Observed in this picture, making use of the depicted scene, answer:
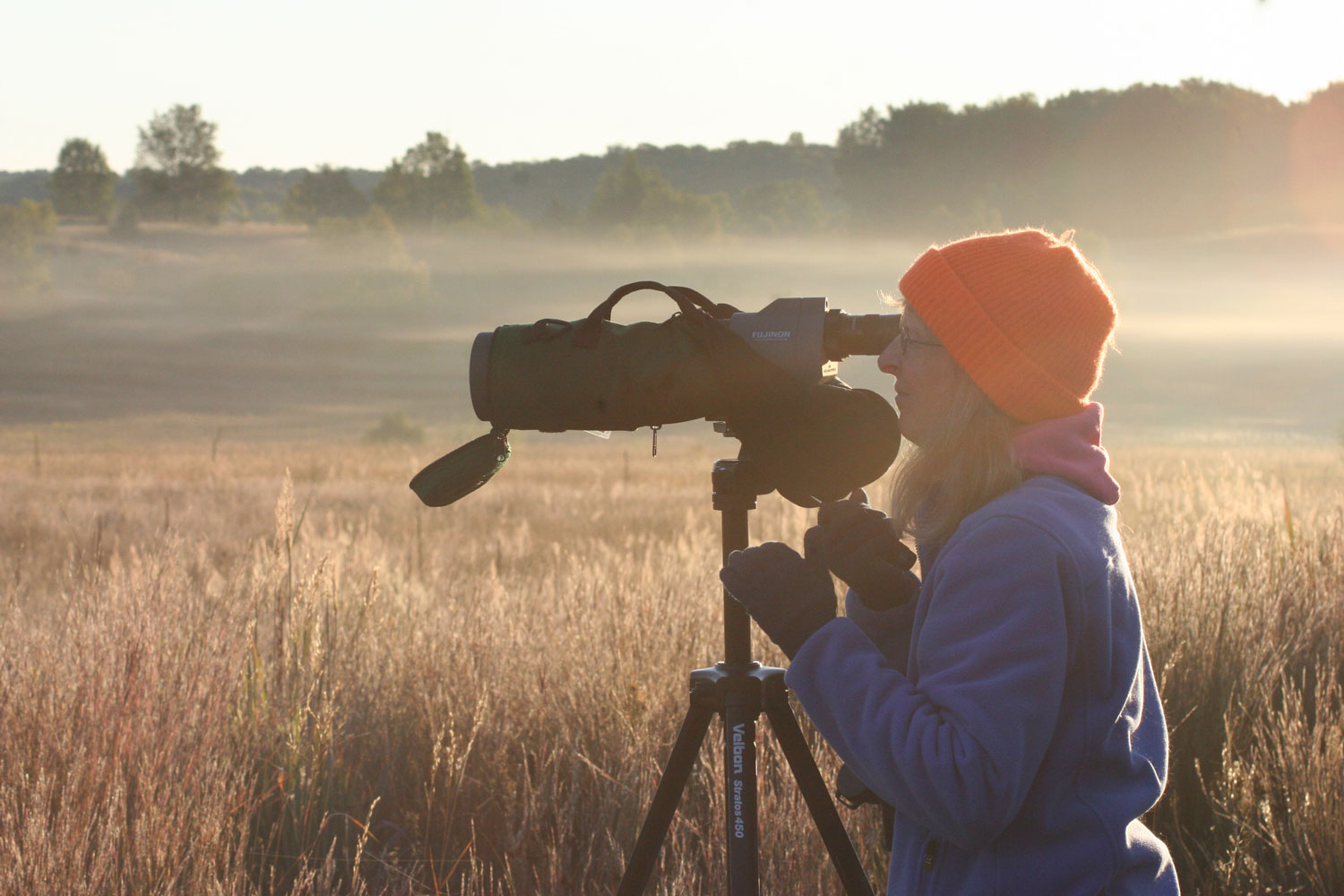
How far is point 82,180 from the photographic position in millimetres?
99000

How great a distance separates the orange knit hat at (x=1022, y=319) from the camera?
1683 mm

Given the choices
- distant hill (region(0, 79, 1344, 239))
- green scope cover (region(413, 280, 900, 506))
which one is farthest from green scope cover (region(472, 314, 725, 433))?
distant hill (region(0, 79, 1344, 239))

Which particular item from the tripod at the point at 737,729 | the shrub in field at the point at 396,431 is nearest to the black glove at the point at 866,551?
the tripod at the point at 737,729

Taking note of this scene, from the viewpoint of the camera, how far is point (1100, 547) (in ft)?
5.18

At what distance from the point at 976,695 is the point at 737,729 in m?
0.67

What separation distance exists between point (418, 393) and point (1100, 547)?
268 ft

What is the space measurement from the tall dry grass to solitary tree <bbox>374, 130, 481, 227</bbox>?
89559mm

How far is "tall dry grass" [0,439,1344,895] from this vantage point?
113 inches

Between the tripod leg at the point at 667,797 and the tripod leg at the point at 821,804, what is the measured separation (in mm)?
131

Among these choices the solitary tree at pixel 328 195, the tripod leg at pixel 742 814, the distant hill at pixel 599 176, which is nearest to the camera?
the tripod leg at pixel 742 814

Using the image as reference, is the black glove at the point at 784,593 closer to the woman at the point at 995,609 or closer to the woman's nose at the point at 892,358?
the woman at the point at 995,609

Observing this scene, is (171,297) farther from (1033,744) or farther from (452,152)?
(1033,744)

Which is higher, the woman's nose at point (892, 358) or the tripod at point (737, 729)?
the woman's nose at point (892, 358)

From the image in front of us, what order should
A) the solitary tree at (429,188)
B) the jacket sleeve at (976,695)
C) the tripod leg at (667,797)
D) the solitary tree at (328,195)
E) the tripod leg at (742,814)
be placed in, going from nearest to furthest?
the jacket sleeve at (976,695)
the tripod leg at (742,814)
the tripod leg at (667,797)
the solitary tree at (429,188)
the solitary tree at (328,195)
